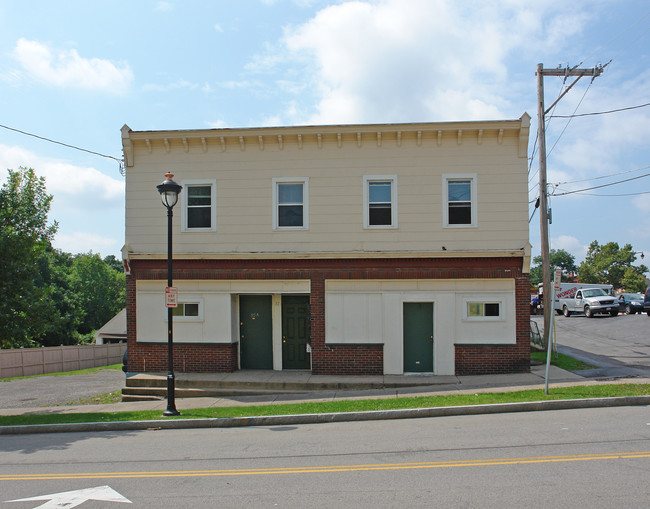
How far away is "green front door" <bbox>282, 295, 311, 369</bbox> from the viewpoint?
1622cm

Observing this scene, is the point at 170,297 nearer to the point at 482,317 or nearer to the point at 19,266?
the point at 19,266

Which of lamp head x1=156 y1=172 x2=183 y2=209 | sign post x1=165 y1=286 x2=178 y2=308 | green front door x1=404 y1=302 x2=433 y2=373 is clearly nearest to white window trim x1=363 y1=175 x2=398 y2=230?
green front door x1=404 y1=302 x2=433 y2=373

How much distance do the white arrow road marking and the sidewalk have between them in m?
6.32

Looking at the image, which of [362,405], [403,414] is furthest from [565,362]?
[362,405]

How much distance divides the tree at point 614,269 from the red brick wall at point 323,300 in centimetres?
6865

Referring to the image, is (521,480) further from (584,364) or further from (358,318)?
(584,364)

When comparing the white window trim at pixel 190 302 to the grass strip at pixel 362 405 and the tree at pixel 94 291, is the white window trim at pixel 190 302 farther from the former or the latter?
the tree at pixel 94 291

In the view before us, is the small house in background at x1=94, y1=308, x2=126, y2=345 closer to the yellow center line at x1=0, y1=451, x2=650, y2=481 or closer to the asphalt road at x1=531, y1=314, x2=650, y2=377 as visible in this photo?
the asphalt road at x1=531, y1=314, x2=650, y2=377

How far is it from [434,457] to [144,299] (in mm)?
11189

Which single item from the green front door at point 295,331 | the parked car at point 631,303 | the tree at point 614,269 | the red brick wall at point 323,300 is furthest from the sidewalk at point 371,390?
the tree at point 614,269

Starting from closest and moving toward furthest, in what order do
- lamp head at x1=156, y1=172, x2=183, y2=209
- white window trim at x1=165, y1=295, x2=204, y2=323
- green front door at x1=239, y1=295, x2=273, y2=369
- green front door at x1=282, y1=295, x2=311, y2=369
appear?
1. lamp head at x1=156, y1=172, x2=183, y2=209
2. white window trim at x1=165, y1=295, x2=204, y2=323
3. green front door at x1=282, y1=295, x2=311, y2=369
4. green front door at x1=239, y1=295, x2=273, y2=369

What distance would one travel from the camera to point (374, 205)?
51.5 feet

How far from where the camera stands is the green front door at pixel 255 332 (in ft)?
53.8

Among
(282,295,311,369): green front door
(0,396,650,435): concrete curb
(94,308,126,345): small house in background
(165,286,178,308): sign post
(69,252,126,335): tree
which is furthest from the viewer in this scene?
(69,252,126,335): tree
